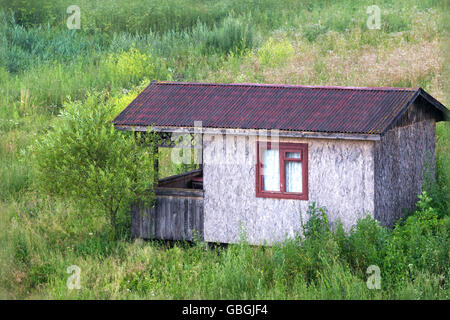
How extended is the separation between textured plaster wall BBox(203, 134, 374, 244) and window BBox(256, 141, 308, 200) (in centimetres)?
10

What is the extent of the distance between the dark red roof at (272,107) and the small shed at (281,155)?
0.02m

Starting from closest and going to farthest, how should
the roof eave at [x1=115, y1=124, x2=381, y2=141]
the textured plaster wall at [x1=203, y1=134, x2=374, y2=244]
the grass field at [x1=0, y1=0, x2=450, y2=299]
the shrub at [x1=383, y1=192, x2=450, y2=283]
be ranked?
the shrub at [x1=383, y1=192, x2=450, y2=283] → the grass field at [x1=0, y1=0, x2=450, y2=299] → the roof eave at [x1=115, y1=124, x2=381, y2=141] → the textured plaster wall at [x1=203, y1=134, x2=374, y2=244]

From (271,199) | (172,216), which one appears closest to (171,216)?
(172,216)

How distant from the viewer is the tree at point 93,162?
1516cm

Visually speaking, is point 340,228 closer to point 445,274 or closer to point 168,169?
point 445,274

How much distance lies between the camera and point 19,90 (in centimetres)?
2758

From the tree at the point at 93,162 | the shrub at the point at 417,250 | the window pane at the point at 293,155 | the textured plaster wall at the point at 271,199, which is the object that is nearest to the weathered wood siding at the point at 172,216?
the textured plaster wall at the point at 271,199

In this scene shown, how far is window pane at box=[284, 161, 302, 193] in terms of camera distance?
14.8 metres

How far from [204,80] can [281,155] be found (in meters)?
13.4

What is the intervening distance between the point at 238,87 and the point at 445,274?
19.0 feet

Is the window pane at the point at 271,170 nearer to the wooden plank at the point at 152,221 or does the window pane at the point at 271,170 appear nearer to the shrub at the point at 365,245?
the shrub at the point at 365,245

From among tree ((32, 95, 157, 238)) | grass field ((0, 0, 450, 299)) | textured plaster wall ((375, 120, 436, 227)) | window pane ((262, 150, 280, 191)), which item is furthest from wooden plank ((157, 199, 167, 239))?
textured plaster wall ((375, 120, 436, 227))

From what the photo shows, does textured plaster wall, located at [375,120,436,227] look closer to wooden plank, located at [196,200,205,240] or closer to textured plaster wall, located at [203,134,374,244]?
Answer: textured plaster wall, located at [203,134,374,244]

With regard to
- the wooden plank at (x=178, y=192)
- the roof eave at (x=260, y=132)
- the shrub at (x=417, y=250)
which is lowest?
the shrub at (x=417, y=250)
